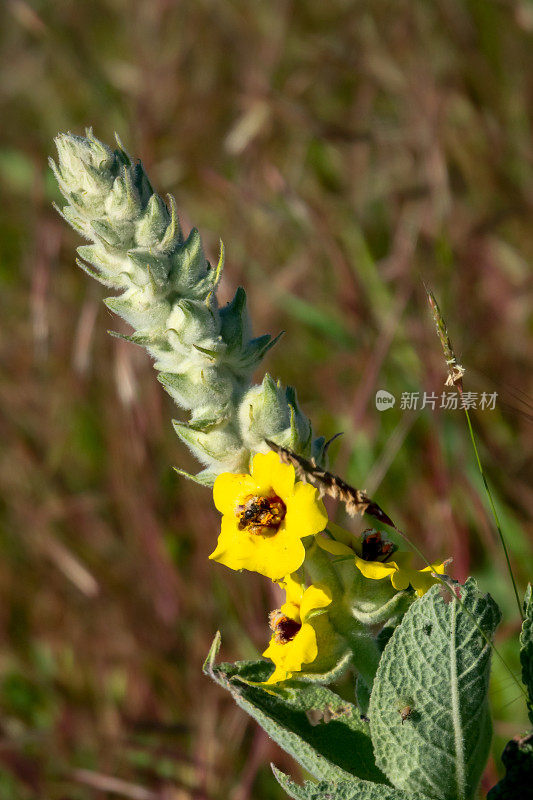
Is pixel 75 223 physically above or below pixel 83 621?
above

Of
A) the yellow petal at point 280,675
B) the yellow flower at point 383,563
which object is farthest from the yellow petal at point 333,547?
the yellow petal at point 280,675

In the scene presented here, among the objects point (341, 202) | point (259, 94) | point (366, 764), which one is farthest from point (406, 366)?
point (366, 764)

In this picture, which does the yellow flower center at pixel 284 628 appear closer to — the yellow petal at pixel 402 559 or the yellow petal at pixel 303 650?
the yellow petal at pixel 303 650

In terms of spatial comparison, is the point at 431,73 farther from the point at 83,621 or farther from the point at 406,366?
the point at 83,621

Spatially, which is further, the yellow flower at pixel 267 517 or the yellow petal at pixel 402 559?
the yellow petal at pixel 402 559

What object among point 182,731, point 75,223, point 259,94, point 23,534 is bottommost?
point 182,731

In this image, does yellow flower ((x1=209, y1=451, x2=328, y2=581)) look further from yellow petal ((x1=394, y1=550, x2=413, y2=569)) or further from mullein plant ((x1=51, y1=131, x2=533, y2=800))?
yellow petal ((x1=394, y1=550, x2=413, y2=569))

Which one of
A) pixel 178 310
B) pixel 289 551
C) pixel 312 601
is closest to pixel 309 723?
pixel 312 601
